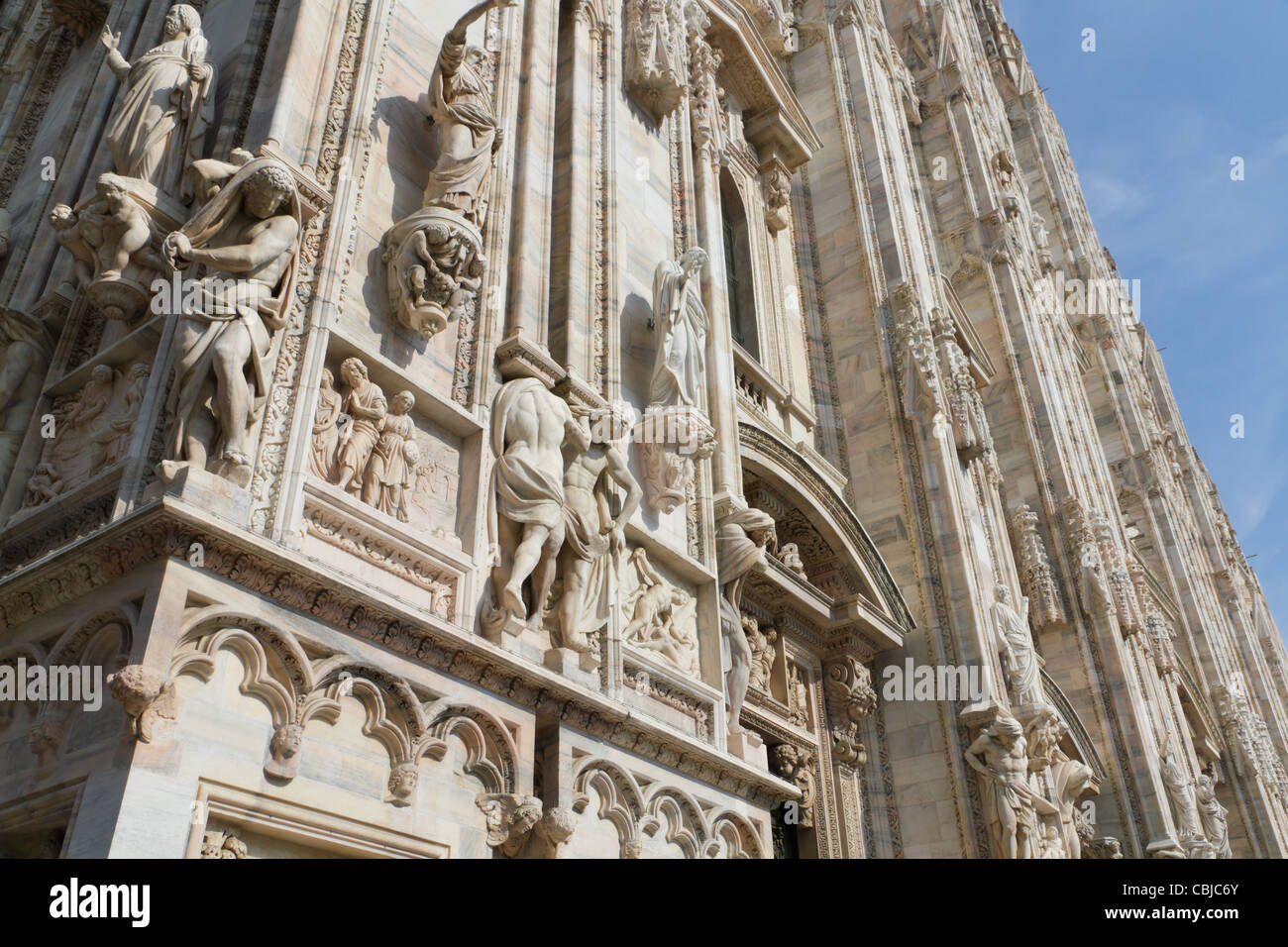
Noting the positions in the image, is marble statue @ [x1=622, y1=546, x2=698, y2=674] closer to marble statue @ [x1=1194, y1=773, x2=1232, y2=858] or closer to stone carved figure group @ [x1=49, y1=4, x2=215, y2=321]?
stone carved figure group @ [x1=49, y1=4, x2=215, y2=321]

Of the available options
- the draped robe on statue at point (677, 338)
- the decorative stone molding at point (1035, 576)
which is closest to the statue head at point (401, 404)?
the draped robe on statue at point (677, 338)

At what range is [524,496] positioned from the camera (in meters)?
8.24

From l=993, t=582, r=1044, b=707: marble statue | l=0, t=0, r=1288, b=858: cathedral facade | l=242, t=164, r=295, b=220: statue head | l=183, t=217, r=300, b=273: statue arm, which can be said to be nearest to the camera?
l=0, t=0, r=1288, b=858: cathedral facade

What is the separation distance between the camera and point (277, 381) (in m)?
6.81

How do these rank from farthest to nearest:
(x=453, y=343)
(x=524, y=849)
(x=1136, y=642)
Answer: (x=1136, y=642)
(x=453, y=343)
(x=524, y=849)

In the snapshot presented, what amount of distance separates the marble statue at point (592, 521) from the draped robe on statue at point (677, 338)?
0.92 metres

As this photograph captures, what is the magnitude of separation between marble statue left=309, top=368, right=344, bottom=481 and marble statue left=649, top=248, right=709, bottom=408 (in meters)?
3.85

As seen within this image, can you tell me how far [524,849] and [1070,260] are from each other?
3817cm

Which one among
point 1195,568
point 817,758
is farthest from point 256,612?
point 1195,568

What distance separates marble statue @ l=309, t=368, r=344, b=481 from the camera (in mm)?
7055

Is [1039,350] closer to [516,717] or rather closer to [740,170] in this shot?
[740,170]

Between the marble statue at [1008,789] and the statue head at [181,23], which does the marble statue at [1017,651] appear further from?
the statue head at [181,23]

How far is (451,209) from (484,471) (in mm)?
2029

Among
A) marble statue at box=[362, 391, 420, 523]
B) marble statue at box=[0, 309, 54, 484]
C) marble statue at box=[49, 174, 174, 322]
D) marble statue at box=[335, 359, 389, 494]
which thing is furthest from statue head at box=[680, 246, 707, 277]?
marble statue at box=[0, 309, 54, 484]
